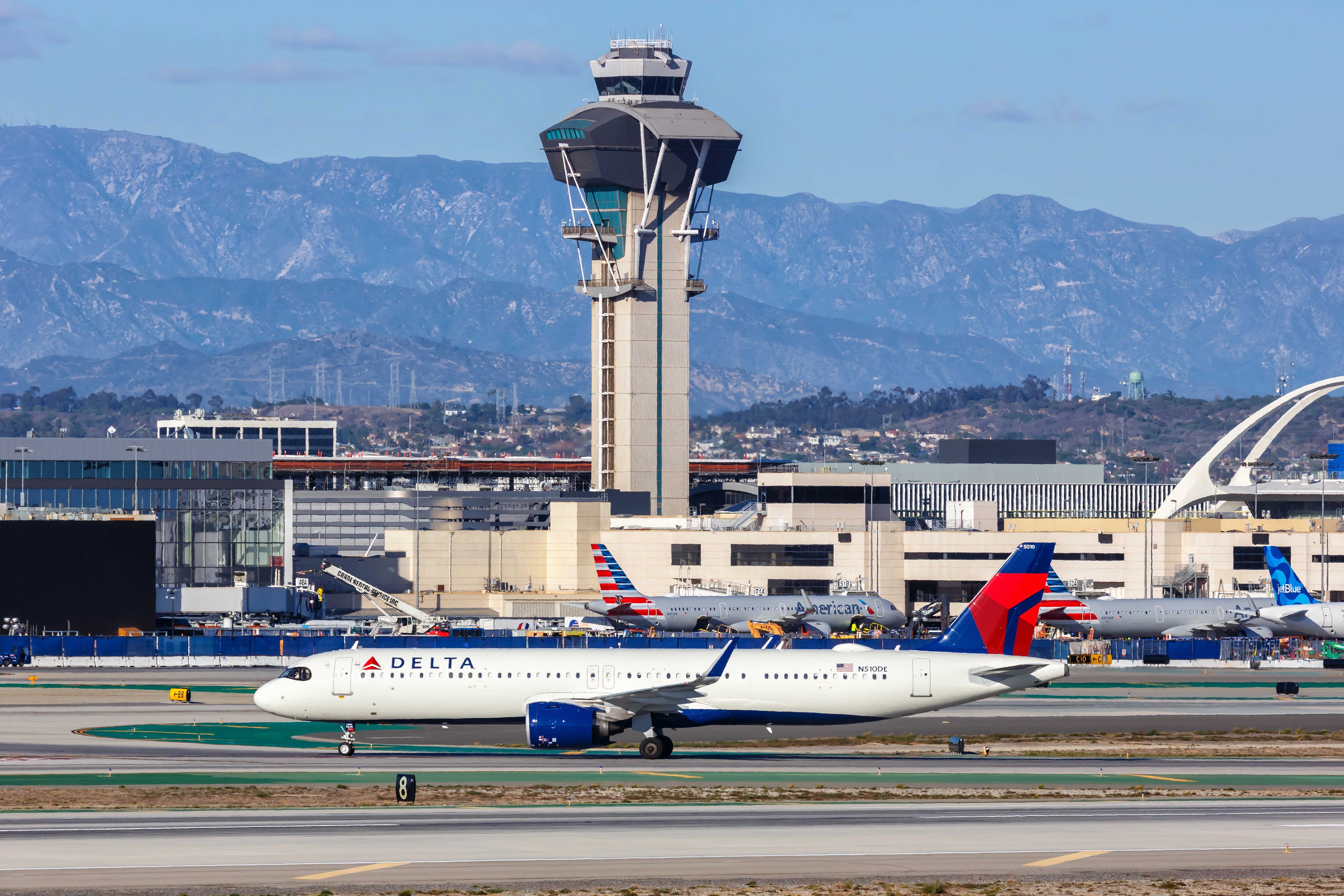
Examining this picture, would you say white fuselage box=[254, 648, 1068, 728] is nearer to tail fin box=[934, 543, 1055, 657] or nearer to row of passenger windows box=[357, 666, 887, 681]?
row of passenger windows box=[357, 666, 887, 681]

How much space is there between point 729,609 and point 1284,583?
42.0 m

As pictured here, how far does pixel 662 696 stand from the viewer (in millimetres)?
60438

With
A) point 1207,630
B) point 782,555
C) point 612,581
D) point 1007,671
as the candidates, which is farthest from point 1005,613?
point 782,555

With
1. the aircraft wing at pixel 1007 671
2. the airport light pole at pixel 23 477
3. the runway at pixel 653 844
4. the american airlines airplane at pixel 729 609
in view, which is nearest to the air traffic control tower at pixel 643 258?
the american airlines airplane at pixel 729 609

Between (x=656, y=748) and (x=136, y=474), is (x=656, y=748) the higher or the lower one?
the lower one

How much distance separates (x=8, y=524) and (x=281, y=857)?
256 ft

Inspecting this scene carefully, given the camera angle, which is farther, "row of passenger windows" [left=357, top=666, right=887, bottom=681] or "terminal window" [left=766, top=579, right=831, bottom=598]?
"terminal window" [left=766, top=579, right=831, bottom=598]

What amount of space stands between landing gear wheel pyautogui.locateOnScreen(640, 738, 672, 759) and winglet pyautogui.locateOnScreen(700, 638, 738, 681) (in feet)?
9.78

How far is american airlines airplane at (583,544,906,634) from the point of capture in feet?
422

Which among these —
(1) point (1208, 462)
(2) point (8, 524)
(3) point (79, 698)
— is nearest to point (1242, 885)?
(3) point (79, 698)

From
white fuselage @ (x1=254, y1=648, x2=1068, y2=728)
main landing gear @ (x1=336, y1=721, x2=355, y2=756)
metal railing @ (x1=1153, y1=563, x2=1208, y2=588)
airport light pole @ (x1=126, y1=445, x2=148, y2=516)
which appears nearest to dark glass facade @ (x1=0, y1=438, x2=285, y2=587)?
airport light pole @ (x1=126, y1=445, x2=148, y2=516)

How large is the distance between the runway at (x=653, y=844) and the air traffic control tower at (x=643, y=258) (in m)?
147

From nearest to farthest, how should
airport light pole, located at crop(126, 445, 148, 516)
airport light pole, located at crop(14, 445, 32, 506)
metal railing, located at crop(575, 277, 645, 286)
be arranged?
airport light pole, located at crop(14, 445, 32, 506) < airport light pole, located at crop(126, 445, 148, 516) < metal railing, located at crop(575, 277, 645, 286)

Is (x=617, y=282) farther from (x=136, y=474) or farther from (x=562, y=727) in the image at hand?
(x=562, y=727)
